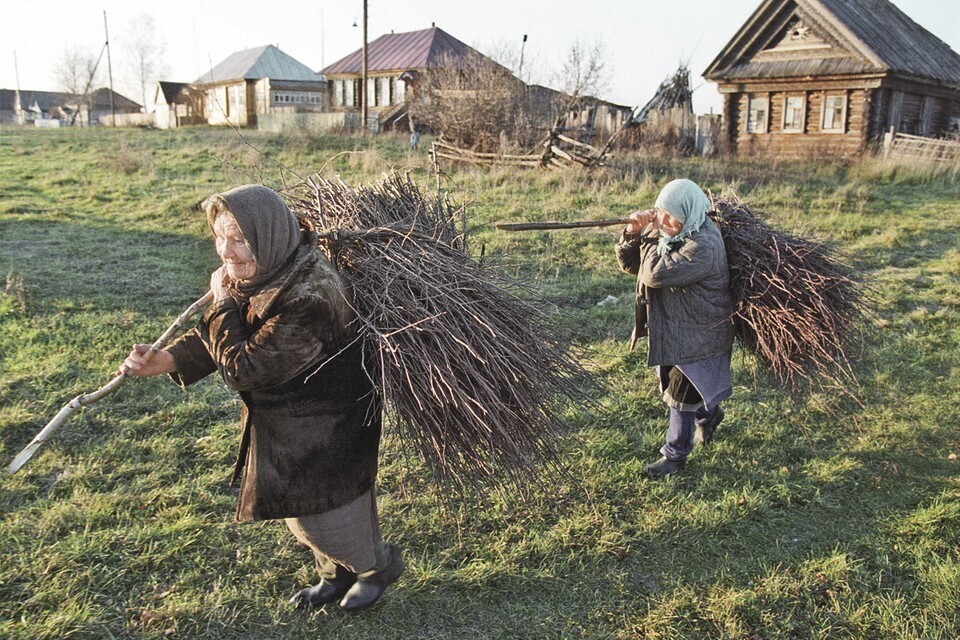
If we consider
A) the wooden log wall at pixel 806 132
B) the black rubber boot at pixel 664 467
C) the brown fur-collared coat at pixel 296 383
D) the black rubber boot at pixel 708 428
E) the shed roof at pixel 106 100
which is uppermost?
the shed roof at pixel 106 100

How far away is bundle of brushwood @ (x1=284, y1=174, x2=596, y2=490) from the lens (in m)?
2.23

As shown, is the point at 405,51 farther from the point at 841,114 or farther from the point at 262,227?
the point at 262,227

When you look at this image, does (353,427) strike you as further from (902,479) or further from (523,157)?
(523,157)

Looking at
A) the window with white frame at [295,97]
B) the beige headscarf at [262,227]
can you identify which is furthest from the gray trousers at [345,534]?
the window with white frame at [295,97]

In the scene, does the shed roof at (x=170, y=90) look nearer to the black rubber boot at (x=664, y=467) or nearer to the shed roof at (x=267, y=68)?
the shed roof at (x=267, y=68)

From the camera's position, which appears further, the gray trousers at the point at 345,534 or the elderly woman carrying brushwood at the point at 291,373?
the gray trousers at the point at 345,534

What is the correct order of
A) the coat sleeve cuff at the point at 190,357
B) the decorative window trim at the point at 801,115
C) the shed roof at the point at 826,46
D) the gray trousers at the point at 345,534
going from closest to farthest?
1. the coat sleeve cuff at the point at 190,357
2. the gray trousers at the point at 345,534
3. the shed roof at the point at 826,46
4. the decorative window trim at the point at 801,115

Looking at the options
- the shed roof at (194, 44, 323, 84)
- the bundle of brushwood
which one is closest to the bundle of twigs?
the bundle of brushwood

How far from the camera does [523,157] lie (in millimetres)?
12961

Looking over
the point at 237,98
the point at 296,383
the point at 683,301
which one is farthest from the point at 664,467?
the point at 237,98

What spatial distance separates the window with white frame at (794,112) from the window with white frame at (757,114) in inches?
20.9

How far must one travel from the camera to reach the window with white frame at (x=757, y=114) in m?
18.8

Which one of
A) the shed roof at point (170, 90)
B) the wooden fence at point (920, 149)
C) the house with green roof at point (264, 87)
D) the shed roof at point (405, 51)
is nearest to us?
the wooden fence at point (920, 149)

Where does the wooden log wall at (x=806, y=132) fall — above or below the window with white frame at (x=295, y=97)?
below
